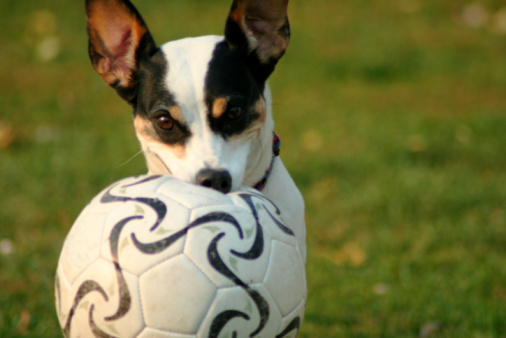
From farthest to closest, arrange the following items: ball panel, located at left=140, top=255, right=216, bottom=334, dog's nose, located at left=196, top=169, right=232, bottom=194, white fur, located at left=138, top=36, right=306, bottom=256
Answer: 1. white fur, located at left=138, top=36, right=306, bottom=256
2. dog's nose, located at left=196, top=169, right=232, bottom=194
3. ball panel, located at left=140, top=255, right=216, bottom=334

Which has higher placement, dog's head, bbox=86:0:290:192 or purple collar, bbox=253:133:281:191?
dog's head, bbox=86:0:290:192

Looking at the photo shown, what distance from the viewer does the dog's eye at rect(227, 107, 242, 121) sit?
9.71 ft

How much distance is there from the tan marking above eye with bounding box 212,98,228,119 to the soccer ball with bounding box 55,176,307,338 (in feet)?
1.85

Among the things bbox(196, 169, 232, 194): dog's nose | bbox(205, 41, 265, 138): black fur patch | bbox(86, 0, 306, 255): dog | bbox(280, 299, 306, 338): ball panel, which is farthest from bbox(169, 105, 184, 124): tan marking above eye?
bbox(280, 299, 306, 338): ball panel

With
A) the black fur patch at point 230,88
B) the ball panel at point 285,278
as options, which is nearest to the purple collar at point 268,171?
the black fur patch at point 230,88

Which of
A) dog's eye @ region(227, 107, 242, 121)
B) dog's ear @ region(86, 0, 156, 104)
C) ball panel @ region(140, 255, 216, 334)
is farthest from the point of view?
dog's ear @ region(86, 0, 156, 104)

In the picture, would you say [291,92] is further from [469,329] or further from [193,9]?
[469,329]

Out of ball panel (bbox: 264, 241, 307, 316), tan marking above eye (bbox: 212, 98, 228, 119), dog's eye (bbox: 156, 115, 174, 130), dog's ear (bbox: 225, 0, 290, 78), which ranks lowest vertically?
ball panel (bbox: 264, 241, 307, 316)

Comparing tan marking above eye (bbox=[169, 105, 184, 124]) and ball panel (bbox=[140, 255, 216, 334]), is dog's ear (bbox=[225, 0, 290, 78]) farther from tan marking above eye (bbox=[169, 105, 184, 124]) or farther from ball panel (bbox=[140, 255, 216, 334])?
ball panel (bbox=[140, 255, 216, 334])

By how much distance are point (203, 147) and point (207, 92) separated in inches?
9.5

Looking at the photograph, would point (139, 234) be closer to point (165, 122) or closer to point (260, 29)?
point (165, 122)

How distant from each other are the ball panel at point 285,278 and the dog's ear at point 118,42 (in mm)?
1234

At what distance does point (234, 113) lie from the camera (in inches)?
117

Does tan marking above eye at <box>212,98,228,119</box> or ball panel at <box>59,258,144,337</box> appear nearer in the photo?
ball panel at <box>59,258,144,337</box>
